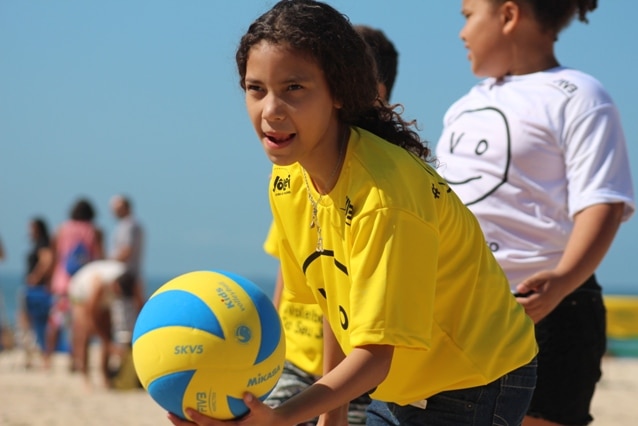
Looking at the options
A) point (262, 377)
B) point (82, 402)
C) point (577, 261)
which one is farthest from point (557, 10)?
point (82, 402)

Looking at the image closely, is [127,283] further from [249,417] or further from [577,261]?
[249,417]

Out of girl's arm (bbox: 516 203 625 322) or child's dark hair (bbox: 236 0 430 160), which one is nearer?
child's dark hair (bbox: 236 0 430 160)

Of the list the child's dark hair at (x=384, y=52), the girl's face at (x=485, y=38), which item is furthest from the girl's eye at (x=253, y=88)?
the child's dark hair at (x=384, y=52)

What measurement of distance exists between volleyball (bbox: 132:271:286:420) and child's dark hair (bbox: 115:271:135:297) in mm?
10048

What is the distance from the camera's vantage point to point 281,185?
10.1ft

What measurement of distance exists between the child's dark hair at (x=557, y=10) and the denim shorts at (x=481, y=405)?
137 cm

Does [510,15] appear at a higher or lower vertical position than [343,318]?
higher

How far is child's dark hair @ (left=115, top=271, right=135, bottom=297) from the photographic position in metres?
12.7

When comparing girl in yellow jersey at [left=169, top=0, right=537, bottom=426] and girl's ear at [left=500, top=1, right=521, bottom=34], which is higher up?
girl's ear at [left=500, top=1, right=521, bottom=34]

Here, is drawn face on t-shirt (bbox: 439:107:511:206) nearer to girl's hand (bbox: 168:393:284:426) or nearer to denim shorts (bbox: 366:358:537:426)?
denim shorts (bbox: 366:358:537:426)

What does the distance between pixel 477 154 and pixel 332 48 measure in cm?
116

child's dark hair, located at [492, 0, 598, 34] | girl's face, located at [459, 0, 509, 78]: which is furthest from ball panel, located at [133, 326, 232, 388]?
child's dark hair, located at [492, 0, 598, 34]

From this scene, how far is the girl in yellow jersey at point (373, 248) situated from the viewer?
2.51 m

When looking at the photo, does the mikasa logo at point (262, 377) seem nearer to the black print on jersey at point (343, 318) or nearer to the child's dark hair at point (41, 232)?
the black print on jersey at point (343, 318)
